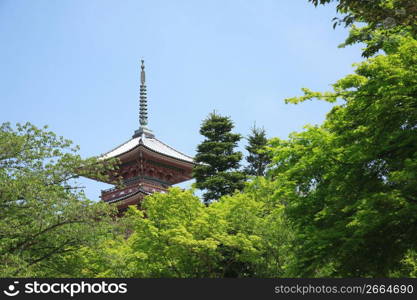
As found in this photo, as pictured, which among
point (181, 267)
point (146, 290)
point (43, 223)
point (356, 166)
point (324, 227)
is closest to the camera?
point (146, 290)

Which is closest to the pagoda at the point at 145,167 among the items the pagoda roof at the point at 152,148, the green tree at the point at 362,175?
the pagoda roof at the point at 152,148

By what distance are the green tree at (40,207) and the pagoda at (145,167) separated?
27235 mm

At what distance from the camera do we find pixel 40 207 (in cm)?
1956

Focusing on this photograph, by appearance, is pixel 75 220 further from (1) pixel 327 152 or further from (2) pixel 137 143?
(2) pixel 137 143

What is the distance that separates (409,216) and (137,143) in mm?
39953

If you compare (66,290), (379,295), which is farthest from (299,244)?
(66,290)

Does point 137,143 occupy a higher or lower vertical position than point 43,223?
higher

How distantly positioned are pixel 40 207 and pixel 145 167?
33658 mm

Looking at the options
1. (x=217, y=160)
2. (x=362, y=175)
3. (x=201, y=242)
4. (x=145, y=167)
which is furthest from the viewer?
(x=145, y=167)

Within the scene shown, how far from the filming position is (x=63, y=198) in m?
20.5

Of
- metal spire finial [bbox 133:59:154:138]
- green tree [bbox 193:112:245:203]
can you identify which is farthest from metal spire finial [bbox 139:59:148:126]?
green tree [bbox 193:112:245:203]

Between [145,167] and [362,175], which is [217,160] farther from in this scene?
[362,175]

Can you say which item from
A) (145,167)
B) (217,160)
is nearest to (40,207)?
(217,160)

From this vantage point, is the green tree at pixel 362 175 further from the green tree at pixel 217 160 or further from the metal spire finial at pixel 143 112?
the metal spire finial at pixel 143 112
